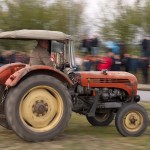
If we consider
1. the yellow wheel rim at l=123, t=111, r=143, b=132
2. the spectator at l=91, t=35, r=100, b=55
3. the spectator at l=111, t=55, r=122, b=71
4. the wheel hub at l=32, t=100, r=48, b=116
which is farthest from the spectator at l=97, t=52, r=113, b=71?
the wheel hub at l=32, t=100, r=48, b=116

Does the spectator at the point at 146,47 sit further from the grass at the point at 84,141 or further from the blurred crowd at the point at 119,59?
the grass at the point at 84,141

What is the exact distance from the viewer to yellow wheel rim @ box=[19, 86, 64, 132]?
7699 millimetres

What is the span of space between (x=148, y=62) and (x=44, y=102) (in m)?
10.8

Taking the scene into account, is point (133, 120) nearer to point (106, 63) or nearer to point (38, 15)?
point (106, 63)

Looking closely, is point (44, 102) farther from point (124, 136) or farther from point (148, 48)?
point (148, 48)

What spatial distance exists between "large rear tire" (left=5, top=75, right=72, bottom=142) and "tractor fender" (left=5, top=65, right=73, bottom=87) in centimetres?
12

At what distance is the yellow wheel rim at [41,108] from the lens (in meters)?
7.70

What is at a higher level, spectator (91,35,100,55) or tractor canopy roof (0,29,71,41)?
spectator (91,35,100,55)

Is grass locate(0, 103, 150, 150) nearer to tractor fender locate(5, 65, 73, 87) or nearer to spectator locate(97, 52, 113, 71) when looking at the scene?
tractor fender locate(5, 65, 73, 87)

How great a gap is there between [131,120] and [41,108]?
6.00 feet

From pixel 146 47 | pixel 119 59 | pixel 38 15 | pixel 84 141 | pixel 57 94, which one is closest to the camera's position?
pixel 84 141

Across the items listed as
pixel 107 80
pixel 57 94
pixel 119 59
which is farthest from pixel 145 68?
pixel 57 94

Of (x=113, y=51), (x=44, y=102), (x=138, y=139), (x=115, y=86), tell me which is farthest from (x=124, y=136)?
(x=113, y=51)

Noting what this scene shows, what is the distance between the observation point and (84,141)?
7723 mm
